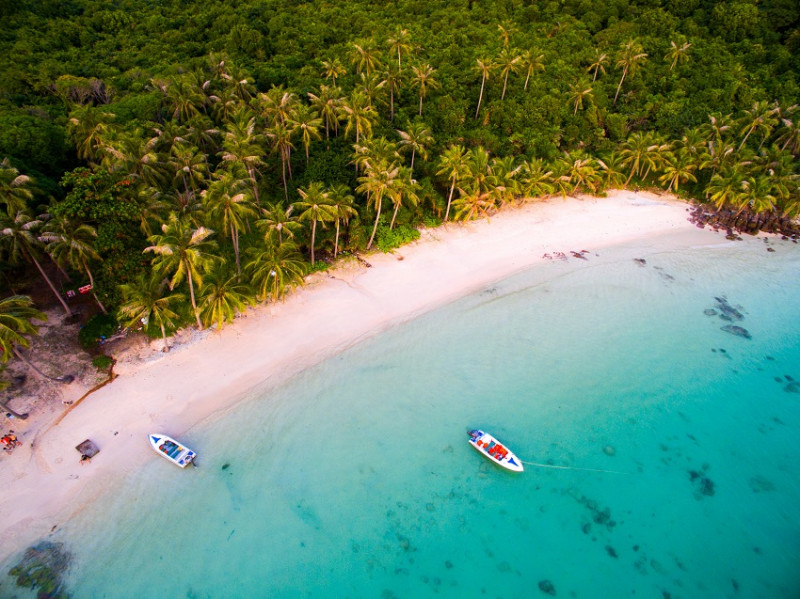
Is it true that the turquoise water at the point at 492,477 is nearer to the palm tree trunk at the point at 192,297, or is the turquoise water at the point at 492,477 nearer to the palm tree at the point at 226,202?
the palm tree trunk at the point at 192,297

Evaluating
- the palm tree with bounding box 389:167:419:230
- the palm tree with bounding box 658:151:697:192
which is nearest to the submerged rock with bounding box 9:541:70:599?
the palm tree with bounding box 389:167:419:230

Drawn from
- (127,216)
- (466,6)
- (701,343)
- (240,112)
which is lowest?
(701,343)

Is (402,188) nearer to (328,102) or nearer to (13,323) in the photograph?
(328,102)

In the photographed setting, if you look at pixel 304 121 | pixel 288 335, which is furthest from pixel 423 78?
pixel 288 335

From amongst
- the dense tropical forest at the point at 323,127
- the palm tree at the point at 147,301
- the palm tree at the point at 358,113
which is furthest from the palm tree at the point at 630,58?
the palm tree at the point at 147,301

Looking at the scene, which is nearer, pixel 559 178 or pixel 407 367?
pixel 407 367

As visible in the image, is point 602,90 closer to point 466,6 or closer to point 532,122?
point 532,122

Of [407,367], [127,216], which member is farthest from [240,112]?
[407,367]
